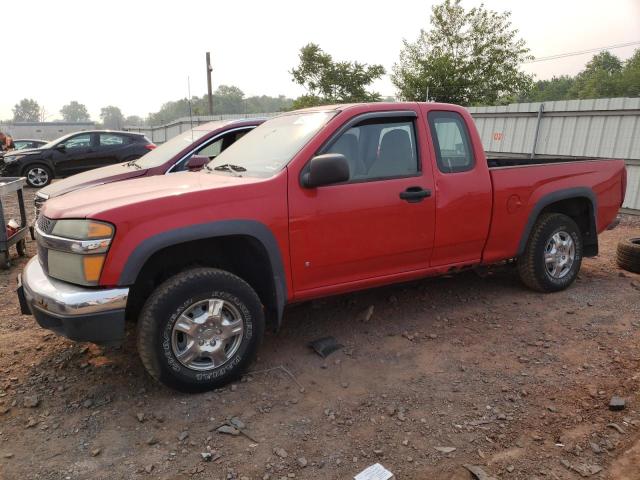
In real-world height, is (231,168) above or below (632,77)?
below

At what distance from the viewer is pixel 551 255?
5008mm

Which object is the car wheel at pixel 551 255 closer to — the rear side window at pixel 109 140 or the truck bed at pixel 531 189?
the truck bed at pixel 531 189

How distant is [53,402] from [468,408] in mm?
2638

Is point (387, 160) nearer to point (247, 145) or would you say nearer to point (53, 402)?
point (247, 145)

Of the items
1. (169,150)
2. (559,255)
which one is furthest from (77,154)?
(559,255)

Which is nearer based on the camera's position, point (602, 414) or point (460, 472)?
point (460, 472)

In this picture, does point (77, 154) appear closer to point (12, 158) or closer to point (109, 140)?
point (109, 140)

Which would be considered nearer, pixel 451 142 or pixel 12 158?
pixel 451 142

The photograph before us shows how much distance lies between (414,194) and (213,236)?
1.59 metres

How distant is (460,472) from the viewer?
2574 mm

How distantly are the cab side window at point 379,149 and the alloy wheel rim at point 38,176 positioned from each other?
12.7 m

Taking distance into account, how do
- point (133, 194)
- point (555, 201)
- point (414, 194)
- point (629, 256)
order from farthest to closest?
point (629, 256), point (555, 201), point (414, 194), point (133, 194)

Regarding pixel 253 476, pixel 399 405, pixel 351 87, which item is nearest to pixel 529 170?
pixel 399 405

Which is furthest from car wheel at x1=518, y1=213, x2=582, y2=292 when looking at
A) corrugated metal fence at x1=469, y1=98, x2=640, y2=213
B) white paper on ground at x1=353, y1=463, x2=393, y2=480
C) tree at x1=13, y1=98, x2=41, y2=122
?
tree at x1=13, y1=98, x2=41, y2=122
